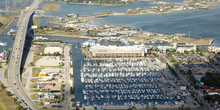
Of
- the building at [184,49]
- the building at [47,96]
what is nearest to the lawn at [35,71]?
the building at [47,96]

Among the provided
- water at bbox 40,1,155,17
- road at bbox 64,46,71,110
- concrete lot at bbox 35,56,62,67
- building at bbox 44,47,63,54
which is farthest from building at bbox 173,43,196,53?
water at bbox 40,1,155,17

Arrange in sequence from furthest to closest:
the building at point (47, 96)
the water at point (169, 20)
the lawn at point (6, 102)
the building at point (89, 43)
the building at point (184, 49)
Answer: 1. the water at point (169, 20)
2. the building at point (89, 43)
3. the building at point (184, 49)
4. the building at point (47, 96)
5. the lawn at point (6, 102)

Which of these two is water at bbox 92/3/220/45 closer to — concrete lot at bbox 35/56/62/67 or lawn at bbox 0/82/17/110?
concrete lot at bbox 35/56/62/67

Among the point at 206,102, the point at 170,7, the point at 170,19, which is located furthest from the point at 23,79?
the point at 170,7

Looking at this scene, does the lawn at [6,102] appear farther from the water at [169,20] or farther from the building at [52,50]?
the water at [169,20]

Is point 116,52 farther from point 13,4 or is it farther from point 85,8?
point 13,4

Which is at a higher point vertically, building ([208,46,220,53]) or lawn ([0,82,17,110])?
lawn ([0,82,17,110])

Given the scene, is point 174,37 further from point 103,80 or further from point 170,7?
point 170,7

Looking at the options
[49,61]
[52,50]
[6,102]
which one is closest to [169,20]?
[52,50]

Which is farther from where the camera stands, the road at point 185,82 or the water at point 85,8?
the water at point 85,8
